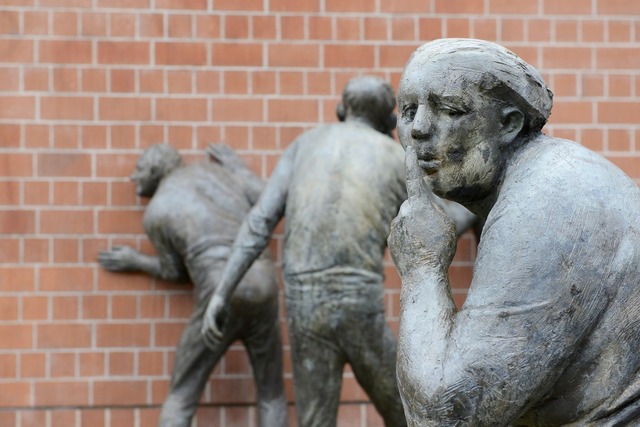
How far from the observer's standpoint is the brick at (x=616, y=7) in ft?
32.8

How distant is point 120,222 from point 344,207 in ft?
6.40

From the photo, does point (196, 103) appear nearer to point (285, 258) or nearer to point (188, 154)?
point (188, 154)

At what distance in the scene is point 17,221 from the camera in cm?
973

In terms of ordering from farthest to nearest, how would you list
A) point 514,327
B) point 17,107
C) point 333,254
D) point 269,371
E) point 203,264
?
point 17,107, point 269,371, point 203,264, point 333,254, point 514,327

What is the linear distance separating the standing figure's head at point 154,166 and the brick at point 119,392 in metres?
1.06

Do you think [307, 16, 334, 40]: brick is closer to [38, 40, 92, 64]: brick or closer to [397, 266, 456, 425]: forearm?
[38, 40, 92, 64]: brick

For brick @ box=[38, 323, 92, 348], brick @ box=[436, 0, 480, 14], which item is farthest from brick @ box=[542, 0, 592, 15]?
brick @ box=[38, 323, 92, 348]

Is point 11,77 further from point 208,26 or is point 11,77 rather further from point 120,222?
point 208,26

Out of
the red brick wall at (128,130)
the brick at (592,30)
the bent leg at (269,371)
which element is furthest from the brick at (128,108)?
the brick at (592,30)

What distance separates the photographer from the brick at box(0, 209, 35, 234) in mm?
9719

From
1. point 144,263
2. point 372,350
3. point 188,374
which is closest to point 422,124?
point 372,350

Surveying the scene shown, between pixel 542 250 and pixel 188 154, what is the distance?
22.1 ft

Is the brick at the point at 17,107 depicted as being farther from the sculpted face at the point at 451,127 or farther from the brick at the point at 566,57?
the sculpted face at the point at 451,127

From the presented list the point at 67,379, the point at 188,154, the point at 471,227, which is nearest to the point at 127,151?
the point at 188,154
